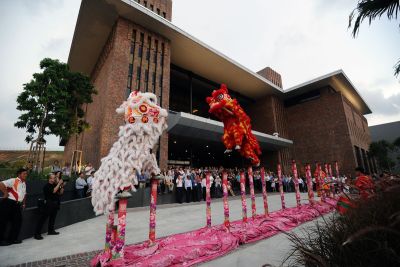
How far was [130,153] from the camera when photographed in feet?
11.0

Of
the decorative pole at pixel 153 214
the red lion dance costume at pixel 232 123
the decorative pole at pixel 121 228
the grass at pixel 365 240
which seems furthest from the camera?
the red lion dance costume at pixel 232 123

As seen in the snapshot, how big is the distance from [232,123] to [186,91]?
20.2 m

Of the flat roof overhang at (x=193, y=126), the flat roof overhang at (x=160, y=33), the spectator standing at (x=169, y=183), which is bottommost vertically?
the spectator standing at (x=169, y=183)

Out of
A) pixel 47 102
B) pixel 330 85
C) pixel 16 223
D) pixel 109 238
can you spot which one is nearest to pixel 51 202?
pixel 16 223

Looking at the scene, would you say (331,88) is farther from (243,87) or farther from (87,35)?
(87,35)

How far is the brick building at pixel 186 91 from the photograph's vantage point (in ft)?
49.7

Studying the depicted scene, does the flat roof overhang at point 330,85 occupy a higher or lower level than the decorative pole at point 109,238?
higher

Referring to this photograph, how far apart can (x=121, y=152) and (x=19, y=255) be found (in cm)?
296

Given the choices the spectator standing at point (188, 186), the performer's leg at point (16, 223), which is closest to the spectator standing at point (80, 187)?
the performer's leg at point (16, 223)

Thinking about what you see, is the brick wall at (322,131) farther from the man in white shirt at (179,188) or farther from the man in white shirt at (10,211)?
the man in white shirt at (10,211)

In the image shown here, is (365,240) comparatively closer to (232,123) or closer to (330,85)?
(232,123)

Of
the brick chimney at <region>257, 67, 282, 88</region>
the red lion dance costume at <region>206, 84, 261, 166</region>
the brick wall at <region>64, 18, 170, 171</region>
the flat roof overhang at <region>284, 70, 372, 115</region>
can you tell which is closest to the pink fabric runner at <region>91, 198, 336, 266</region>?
the red lion dance costume at <region>206, 84, 261, 166</region>

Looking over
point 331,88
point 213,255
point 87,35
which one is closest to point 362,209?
point 213,255

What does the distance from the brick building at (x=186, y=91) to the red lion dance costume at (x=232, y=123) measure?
5578 mm
